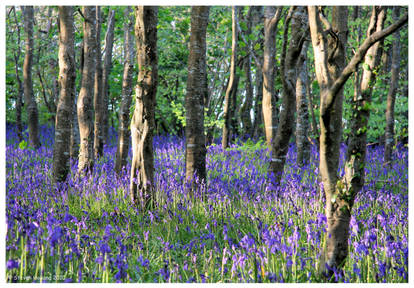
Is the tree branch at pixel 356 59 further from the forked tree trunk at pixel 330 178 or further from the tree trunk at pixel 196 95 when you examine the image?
the tree trunk at pixel 196 95

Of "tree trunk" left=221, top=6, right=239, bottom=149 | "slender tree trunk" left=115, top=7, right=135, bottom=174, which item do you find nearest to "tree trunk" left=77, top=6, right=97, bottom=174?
"slender tree trunk" left=115, top=7, right=135, bottom=174

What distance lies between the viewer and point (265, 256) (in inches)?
131

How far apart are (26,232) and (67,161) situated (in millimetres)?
3033

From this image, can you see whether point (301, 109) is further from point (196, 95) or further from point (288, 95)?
point (196, 95)

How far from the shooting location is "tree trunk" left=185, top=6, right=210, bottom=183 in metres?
5.73

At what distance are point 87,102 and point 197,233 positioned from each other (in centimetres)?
388

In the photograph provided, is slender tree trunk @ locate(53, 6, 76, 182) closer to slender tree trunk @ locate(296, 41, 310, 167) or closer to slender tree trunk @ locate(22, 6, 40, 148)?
slender tree trunk @ locate(296, 41, 310, 167)

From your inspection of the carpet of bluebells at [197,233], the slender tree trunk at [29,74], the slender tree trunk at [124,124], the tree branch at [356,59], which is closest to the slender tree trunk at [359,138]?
the tree branch at [356,59]

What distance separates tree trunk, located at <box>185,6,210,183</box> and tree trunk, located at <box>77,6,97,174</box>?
2098 millimetres

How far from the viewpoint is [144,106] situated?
500cm

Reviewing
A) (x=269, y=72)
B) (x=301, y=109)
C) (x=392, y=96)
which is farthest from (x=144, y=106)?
(x=392, y=96)

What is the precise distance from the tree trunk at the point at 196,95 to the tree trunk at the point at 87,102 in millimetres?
2098

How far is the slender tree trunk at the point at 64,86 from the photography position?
5828 mm

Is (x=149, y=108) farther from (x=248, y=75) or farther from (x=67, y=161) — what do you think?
(x=248, y=75)
